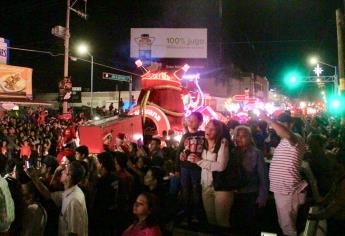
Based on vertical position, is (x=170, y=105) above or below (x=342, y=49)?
below

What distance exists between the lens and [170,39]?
39.0 meters

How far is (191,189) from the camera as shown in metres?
6.09

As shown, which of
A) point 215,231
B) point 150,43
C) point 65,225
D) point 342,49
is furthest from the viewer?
point 150,43

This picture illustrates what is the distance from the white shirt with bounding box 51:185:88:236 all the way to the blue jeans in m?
1.98

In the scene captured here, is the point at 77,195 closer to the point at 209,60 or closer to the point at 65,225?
the point at 65,225

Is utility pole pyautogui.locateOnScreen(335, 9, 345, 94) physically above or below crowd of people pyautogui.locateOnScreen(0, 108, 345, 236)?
above

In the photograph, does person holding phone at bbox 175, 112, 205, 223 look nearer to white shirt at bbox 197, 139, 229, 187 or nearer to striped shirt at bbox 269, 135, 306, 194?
white shirt at bbox 197, 139, 229, 187

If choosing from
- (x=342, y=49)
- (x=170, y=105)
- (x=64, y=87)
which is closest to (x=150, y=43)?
(x=64, y=87)

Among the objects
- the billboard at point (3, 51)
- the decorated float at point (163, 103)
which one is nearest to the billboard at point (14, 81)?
the billboard at point (3, 51)

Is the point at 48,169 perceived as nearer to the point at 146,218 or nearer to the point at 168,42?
the point at 146,218

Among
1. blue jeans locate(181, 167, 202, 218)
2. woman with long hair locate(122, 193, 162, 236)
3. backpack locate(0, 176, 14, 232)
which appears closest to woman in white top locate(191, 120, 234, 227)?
blue jeans locate(181, 167, 202, 218)

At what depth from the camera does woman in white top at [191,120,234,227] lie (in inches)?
204

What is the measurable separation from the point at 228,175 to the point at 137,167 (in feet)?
8.09

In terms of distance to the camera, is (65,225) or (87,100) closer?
(65,225)
